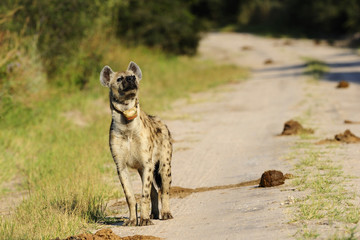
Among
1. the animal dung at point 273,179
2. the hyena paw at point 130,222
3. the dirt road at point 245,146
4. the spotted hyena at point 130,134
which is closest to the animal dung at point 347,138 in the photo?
the dirt road at point 245,146

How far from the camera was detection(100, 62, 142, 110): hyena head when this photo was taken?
6250 mm

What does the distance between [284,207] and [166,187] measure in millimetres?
1380

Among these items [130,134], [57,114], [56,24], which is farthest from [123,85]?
[56,24]

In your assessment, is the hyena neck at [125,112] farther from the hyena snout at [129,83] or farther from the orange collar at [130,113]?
the hyena snout at [129,83]

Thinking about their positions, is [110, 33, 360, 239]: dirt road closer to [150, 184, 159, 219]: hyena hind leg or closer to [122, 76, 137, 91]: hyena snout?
[150, 184, 159, 219]: hyena hind leg

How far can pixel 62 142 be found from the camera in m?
11.9

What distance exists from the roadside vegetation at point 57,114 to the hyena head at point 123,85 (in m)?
1.28

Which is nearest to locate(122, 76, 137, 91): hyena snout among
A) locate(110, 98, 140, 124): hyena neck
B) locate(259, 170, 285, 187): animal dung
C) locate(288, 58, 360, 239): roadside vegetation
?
locate(110, 98, 140, 124): hyena neck

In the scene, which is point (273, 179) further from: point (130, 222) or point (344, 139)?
point (344, 139)

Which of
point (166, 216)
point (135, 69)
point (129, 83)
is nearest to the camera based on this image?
point (129, 83)

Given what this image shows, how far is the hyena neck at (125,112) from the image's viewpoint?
6.34 meters

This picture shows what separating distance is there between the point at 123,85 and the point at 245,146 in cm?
538

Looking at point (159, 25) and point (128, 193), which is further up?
point (159, 25)

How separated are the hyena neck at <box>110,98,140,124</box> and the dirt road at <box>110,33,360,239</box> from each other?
3.73 ft
